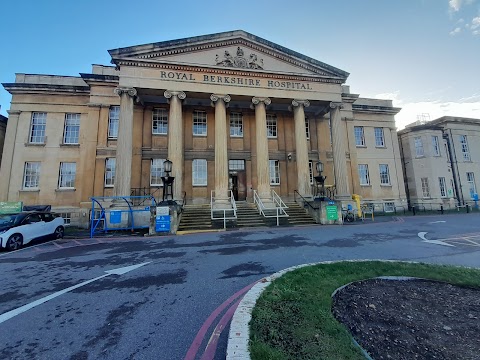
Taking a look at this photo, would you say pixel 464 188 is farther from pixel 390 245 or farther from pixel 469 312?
pixel 469 312

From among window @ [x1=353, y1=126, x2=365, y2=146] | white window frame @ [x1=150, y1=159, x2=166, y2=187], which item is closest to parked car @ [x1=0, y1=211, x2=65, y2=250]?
white window frame @ [x1=150, y1=159, x2=166, y2=187]

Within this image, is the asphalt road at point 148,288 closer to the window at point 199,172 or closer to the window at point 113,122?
the window at point 199,172

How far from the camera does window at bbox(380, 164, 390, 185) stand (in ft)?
77.9

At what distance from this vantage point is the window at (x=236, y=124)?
2002cm

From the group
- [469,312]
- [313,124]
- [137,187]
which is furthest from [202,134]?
[469,312]

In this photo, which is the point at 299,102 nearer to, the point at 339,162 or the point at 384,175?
the point at 339,162

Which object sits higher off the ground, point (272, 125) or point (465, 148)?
point (272, 125)

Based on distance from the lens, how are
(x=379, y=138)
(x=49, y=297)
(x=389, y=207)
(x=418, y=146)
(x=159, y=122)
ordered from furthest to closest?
(x=418, y=146), (x=379, y=138), (x=389, y=207), (x=159, y=122), (x=49, y=297)

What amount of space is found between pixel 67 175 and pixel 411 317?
22156mm

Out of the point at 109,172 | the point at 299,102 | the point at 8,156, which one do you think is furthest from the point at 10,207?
the point at 299,102

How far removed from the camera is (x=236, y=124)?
20203 mm

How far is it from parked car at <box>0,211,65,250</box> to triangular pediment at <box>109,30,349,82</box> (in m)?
11.0

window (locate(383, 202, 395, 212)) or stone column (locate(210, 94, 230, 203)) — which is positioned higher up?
stone column (locate(210, 94, 230, 203))

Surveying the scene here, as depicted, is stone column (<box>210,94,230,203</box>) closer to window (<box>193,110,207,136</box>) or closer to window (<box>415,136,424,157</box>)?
window (<box>193,110,207,136</box>)
